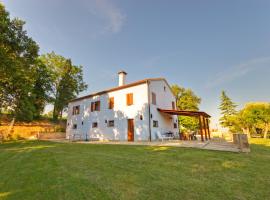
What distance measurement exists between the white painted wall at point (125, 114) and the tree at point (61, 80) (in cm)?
1130

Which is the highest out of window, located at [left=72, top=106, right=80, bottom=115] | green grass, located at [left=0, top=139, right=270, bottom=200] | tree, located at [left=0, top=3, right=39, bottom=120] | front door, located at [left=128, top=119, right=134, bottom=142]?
tree, located at [left=0, top=3, right=39, bottom=120]

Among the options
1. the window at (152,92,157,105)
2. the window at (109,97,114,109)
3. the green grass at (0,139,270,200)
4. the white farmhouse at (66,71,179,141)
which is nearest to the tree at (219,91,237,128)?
the white farmhouse at (66,71,179,141)

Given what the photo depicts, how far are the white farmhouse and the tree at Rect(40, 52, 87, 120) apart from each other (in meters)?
10.9

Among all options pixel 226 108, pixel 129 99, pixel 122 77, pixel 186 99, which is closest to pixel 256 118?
pixel 226 108

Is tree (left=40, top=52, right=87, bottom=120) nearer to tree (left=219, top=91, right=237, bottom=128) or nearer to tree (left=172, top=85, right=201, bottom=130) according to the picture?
tree (left=172, top=85, right=201, bottom=130)

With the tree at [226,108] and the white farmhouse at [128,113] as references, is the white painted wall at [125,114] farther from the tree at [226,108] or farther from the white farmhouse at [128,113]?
the tree at [226,108]

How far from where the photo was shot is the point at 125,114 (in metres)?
15.1

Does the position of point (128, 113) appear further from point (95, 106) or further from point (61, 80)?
point (61, 80)

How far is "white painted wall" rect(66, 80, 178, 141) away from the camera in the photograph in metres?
14.1

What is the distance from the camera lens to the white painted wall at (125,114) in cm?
1408

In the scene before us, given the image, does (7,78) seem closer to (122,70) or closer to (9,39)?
(9,39)

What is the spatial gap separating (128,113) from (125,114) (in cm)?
38

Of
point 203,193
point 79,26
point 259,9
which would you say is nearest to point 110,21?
point 79,26

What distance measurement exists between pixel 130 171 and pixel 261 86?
24.7m
